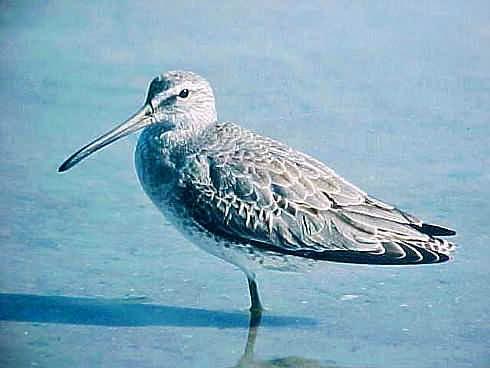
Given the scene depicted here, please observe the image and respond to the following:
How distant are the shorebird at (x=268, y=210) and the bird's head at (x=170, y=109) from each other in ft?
0.09

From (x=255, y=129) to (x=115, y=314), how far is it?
271cm

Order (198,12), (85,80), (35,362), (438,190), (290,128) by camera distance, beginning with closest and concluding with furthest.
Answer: (35,362) → (438,190) → (290,128) → (85,80) → (198,12)

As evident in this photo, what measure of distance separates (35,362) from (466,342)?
2489mm

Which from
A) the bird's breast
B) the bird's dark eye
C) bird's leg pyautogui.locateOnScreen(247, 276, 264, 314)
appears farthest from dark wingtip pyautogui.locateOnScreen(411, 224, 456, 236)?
the bird's dark eye

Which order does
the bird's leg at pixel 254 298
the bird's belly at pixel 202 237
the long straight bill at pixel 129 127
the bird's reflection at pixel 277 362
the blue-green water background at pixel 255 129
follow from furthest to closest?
the long straight bill at pixel 129 127, the bird's leg at pixel 254 298, the bird's belly at pixel 202 237, the blue-green water background at pixel 255 129, the bird's reflection at pixel 277 362

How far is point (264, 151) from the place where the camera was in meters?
7.95

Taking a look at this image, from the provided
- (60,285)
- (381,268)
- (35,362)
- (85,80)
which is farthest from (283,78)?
(35,362)

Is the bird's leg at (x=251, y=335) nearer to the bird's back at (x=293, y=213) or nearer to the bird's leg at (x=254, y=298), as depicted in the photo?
the bird's leg at (x=254, y=298)

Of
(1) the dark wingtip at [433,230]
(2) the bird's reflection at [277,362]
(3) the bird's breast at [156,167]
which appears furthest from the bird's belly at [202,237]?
(1) the dark wingtip at [433,230]

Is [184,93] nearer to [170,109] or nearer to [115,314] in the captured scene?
[170,109]

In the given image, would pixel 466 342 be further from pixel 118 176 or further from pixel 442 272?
pixel 118 176

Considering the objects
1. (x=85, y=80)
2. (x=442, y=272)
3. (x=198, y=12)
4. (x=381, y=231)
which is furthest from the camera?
(x=198, y=12)

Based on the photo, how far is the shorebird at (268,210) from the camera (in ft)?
25.2

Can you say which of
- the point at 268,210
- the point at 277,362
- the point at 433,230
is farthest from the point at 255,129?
the point at 277,362
